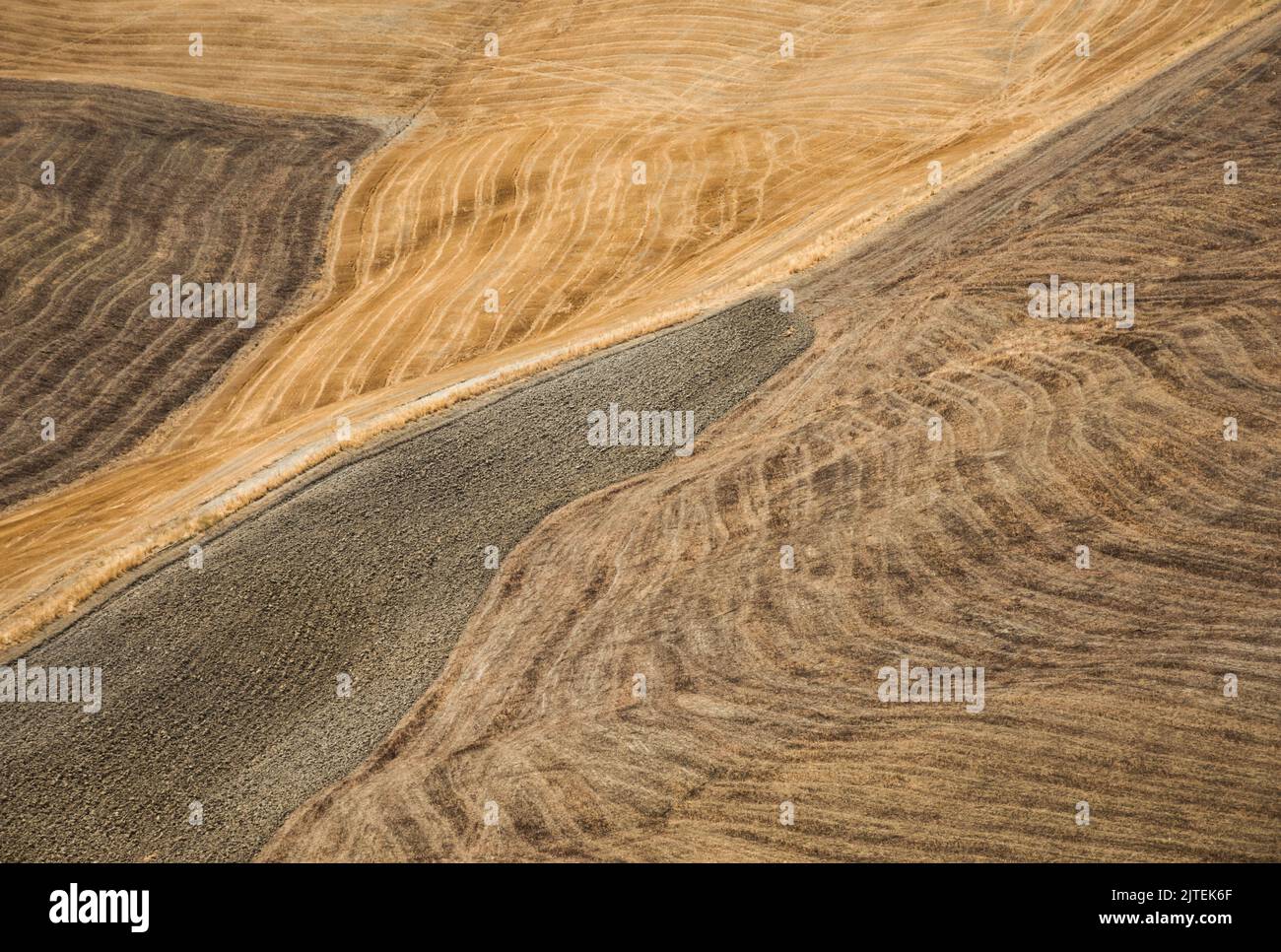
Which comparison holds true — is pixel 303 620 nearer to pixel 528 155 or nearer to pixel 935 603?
pixel 935 603

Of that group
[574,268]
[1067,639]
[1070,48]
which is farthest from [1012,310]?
[1070,48]

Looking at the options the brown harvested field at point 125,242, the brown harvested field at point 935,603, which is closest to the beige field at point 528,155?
the brown harvested field at point 125,242

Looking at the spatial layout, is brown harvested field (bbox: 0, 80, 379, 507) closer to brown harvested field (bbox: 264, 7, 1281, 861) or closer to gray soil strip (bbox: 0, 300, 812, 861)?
gray soil strip (bbox: 0, 300, 812, 861)

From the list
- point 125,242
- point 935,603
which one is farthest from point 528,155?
point 935,603

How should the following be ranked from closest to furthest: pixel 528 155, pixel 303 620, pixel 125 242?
pixel 303 620 < pixel 125 242 < pixel 528 155

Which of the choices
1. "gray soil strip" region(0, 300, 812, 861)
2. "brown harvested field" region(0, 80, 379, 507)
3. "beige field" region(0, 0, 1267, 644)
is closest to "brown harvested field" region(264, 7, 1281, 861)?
"gray soil strip" region(0, 300, 812, 861)
